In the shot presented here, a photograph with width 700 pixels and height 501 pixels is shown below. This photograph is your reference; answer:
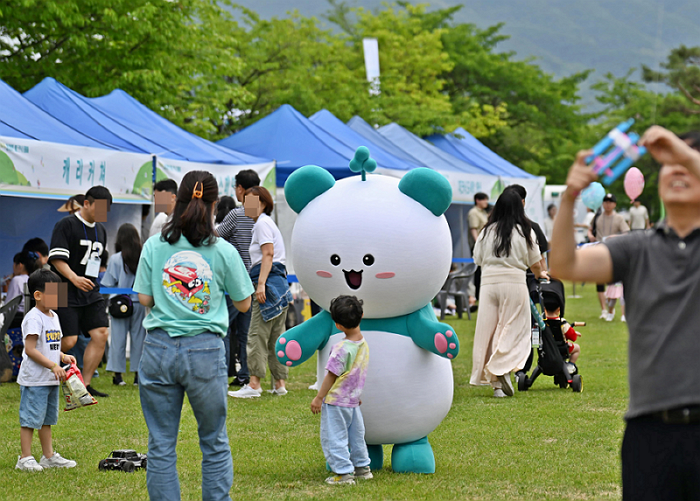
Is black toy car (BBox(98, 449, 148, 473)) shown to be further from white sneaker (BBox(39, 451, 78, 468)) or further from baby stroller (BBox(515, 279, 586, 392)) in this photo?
baby stroller (BBox(515, 279, 586, 392))

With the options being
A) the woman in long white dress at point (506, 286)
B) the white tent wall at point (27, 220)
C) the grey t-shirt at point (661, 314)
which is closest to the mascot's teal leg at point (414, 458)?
the grey t-shirt at point (661, 314)

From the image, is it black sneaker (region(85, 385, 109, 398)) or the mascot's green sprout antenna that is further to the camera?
black sneaker (region(85, 385, 109, 398))

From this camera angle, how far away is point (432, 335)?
5.13m

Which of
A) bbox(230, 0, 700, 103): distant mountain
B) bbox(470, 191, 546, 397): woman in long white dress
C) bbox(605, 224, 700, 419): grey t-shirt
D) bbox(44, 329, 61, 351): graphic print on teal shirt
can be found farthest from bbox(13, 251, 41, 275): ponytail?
bbox(605, 224, 700, 419): grey t-shirt

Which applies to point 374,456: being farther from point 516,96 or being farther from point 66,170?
point 516,96

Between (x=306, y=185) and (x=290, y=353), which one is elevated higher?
(x=306, y=185)

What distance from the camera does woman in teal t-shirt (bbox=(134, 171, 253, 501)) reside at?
402cm

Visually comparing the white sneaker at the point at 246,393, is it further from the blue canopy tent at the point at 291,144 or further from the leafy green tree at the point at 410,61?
the leafy green tree at the point at 410,61

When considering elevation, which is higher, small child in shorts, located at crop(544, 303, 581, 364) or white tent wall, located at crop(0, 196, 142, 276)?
white tent wall, located at crop(0, 196, 142, 276)

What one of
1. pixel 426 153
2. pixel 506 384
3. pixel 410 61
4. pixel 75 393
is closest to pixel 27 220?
pixel 75 393

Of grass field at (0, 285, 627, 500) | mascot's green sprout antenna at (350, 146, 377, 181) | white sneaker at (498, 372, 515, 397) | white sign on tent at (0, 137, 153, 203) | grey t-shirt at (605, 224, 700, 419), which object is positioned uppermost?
white sign on tent at (0, 137, 153, 203)

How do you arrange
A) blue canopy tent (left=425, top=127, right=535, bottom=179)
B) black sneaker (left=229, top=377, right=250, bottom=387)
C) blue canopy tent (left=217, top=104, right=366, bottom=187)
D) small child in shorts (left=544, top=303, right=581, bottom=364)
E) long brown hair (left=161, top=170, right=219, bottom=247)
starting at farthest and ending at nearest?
1. blue canopy tent (left=425, top=127, right=535, bottom=179)
2. blue canopy tent (left=217, top=104, right=366, bottom=187)
3. black sneaker (left=229, top=377, right=250, bottom=387)
4. small child in shorts (left=544, top=303, right=581, bottom=364)
5. long brown hair (left=161, top=170, right=219, bottom=247)

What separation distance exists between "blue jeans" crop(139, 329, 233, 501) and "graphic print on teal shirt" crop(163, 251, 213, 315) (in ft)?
0.53

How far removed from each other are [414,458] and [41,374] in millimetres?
2400
